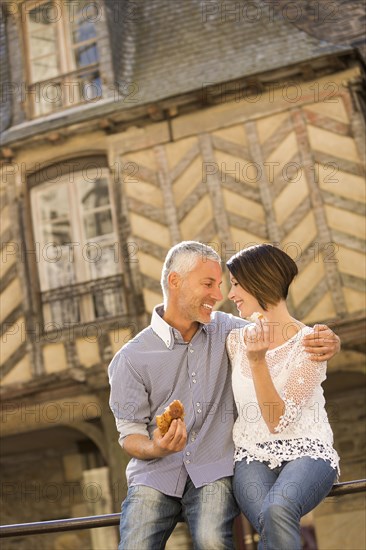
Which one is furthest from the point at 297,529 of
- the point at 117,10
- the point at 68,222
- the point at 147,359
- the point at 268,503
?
the point at 117,10

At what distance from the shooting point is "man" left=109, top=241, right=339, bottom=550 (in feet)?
9.67

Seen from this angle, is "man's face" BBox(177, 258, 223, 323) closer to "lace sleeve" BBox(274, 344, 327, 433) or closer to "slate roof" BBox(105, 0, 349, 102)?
"lace sleeve" BBox(274, 344, 327, 433)

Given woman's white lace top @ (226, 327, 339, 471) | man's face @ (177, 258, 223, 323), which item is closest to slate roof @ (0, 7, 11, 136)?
man's face @ (177, 258, 223, 323)

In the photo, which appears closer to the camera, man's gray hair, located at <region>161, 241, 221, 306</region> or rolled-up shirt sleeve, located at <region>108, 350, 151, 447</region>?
rolled-up shirt sleeve, located at <region>108, 350, 151, 447</region>

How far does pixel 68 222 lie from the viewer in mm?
10125

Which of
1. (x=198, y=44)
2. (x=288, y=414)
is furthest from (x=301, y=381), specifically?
(x=198, y=44)

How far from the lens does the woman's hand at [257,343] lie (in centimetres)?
282

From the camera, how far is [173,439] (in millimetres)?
2855

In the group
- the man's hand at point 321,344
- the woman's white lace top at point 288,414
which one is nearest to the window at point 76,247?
the woman's white lace top at point 288,414

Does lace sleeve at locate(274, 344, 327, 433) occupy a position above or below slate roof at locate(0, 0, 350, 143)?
below

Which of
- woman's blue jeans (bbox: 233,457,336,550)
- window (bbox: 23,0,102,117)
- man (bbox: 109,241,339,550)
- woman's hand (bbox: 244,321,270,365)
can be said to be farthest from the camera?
window (bbox: 23,0,102,117)

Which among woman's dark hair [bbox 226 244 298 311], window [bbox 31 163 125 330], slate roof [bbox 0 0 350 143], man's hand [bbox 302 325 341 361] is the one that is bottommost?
man's hand [bbox 302 325 341 361]

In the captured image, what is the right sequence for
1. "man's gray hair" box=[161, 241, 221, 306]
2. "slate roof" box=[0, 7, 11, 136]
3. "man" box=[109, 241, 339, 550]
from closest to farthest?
"man" box=[109, 241, 339, 550], "man's gray hair" box=[161, 241, 221, 306], "slate roof" box=[0, 7, 11, 136]

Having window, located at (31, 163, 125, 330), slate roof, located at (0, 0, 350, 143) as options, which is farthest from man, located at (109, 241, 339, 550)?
window, located at (31, 163, 125, 330)
